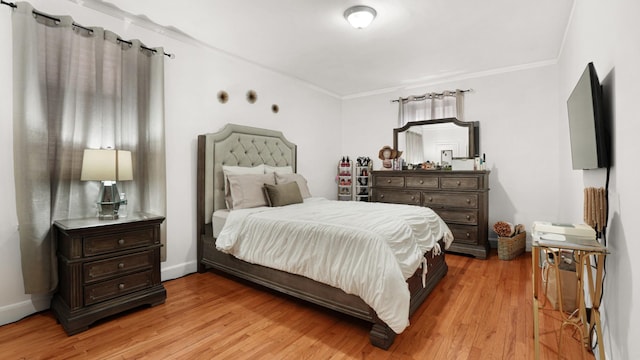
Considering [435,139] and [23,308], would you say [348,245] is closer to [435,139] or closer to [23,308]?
[23,308]

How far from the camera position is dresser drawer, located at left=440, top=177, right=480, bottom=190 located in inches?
158

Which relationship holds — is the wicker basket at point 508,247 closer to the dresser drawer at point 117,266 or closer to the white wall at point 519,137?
the white wall at point 519,137

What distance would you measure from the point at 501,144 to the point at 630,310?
11.6 feet

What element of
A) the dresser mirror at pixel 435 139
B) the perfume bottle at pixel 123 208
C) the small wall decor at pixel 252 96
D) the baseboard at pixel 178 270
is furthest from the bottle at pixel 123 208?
the dresser mirror at pixel 435 139

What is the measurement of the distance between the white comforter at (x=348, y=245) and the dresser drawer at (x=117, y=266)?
65 cm

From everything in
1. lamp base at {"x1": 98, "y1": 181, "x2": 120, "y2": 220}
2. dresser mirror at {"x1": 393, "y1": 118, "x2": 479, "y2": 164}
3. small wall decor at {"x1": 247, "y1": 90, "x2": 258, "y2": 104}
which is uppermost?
small wall decor at {"x1": 247, "y1": 90, "x2": 258, "y2": 104}

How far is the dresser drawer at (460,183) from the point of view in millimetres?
4023

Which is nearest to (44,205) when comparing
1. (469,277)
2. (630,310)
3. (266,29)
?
(266,29)

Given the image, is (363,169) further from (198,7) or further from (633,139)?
(633,139)

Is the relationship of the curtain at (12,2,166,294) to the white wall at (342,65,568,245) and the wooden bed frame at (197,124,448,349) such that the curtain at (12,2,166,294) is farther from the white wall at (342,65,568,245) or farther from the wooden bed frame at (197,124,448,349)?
the white wall at (342,65,568,245)

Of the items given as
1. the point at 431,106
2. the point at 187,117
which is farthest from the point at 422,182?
the point at 187,117

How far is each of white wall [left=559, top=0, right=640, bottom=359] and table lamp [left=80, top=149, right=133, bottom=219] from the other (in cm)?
314

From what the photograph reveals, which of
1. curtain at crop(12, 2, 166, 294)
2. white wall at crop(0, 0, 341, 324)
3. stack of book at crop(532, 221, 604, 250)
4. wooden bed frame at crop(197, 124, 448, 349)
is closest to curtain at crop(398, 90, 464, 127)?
white wall at crop(0, 0, 341, 324)

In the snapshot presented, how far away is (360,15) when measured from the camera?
106 inches
